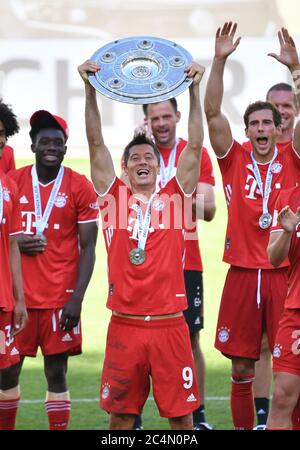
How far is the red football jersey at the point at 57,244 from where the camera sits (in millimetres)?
7387

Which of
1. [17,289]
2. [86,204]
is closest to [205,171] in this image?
[86,204]

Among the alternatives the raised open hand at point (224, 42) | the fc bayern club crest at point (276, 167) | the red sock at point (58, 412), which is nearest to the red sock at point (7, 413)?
the red sock at point (58, 412)

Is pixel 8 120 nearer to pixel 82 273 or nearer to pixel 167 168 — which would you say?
pixel 82 273

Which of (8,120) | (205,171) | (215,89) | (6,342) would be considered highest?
(215,89)

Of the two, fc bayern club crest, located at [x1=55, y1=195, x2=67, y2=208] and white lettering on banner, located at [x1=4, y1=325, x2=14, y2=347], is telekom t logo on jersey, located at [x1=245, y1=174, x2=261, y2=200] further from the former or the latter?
white lettering on banner, located at [x1=4, y1=325, x2=14, y2=347]

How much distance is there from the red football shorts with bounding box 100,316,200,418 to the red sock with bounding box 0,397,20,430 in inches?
38.5

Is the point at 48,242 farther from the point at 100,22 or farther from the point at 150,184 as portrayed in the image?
the point at 100,22

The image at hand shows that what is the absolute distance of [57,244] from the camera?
743 cm

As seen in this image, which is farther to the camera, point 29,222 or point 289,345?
point 29,222

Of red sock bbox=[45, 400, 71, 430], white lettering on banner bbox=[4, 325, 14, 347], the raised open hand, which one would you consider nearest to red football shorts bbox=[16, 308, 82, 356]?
red sock bbox=[45, 400, 71, 430]

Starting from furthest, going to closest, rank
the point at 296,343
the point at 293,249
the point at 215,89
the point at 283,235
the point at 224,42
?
1. the point at 215,89
2. the point at 224,42
3. the point at 293,249
4. the point at 296,343
5. the point at 283,235

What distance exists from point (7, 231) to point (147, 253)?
34.1 inches

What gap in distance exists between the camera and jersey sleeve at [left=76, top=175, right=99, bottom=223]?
7.44m
